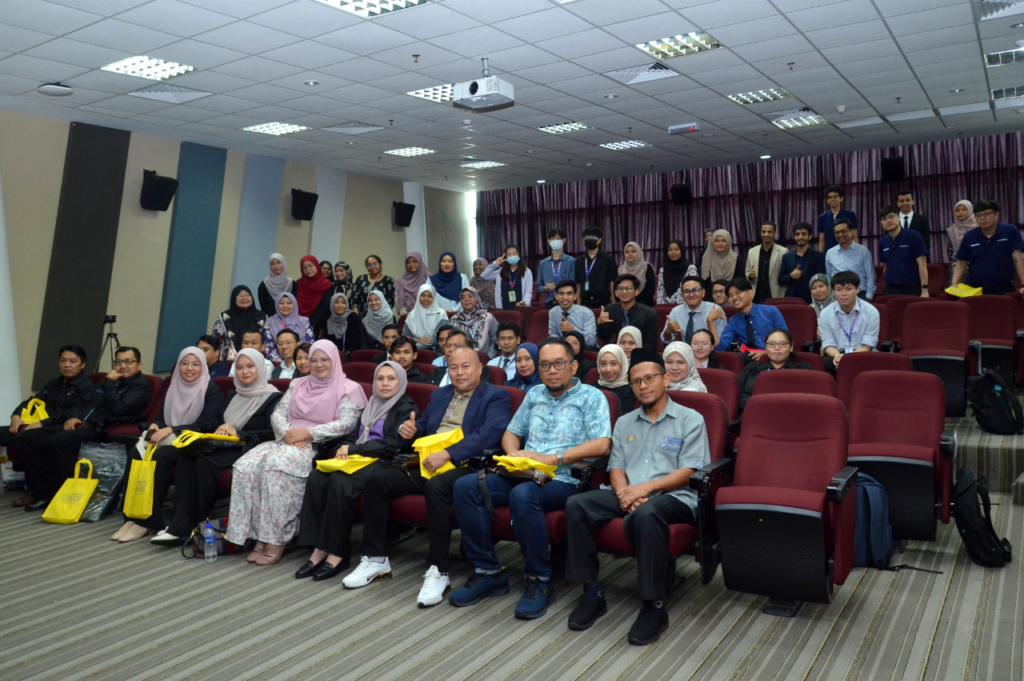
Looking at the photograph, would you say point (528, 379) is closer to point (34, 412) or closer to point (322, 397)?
point (322, 397)

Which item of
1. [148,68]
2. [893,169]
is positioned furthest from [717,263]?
[148,68]

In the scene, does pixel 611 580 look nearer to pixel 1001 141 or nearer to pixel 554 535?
pixel 554 535

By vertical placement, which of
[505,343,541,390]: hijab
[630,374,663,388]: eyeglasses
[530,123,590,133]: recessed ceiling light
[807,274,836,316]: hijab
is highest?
[530,123,590,133]: recessed ceiling light

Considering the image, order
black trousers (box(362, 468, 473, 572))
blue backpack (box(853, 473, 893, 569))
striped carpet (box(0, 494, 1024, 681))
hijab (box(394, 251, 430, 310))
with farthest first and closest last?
1. hijab (box(394, 251, 430, 310))
2. black trousers (box(362, 468, 473, 572))
3. blue backpack (box(853, 473, 893, 569))
4. striped carpet (box(0, 494, 1024, 681))

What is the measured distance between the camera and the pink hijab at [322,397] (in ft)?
14.8

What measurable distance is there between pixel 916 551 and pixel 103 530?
15.6 feet

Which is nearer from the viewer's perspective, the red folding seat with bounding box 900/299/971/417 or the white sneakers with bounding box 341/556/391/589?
the white sneakers with bounding box 341/556/391/589

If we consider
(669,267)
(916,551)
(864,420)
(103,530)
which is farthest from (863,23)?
(103,530)

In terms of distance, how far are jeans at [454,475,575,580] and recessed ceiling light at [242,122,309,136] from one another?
→ 6.64 meters

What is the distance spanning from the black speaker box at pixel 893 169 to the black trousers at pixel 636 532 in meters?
9.83

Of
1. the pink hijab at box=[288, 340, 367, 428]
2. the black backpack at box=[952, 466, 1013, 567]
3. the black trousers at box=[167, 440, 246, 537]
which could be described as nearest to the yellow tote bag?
the black trousers at box=[167, 440, 246, 537]

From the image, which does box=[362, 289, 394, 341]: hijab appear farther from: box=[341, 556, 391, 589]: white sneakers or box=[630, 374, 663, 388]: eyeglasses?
box=[630, 374, 663, 388]: eyeglasses

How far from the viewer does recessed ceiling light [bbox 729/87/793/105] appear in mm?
7988

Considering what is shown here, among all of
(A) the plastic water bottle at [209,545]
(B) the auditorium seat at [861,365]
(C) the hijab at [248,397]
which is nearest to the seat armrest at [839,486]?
(B) the auditorium seat at [861,365]
